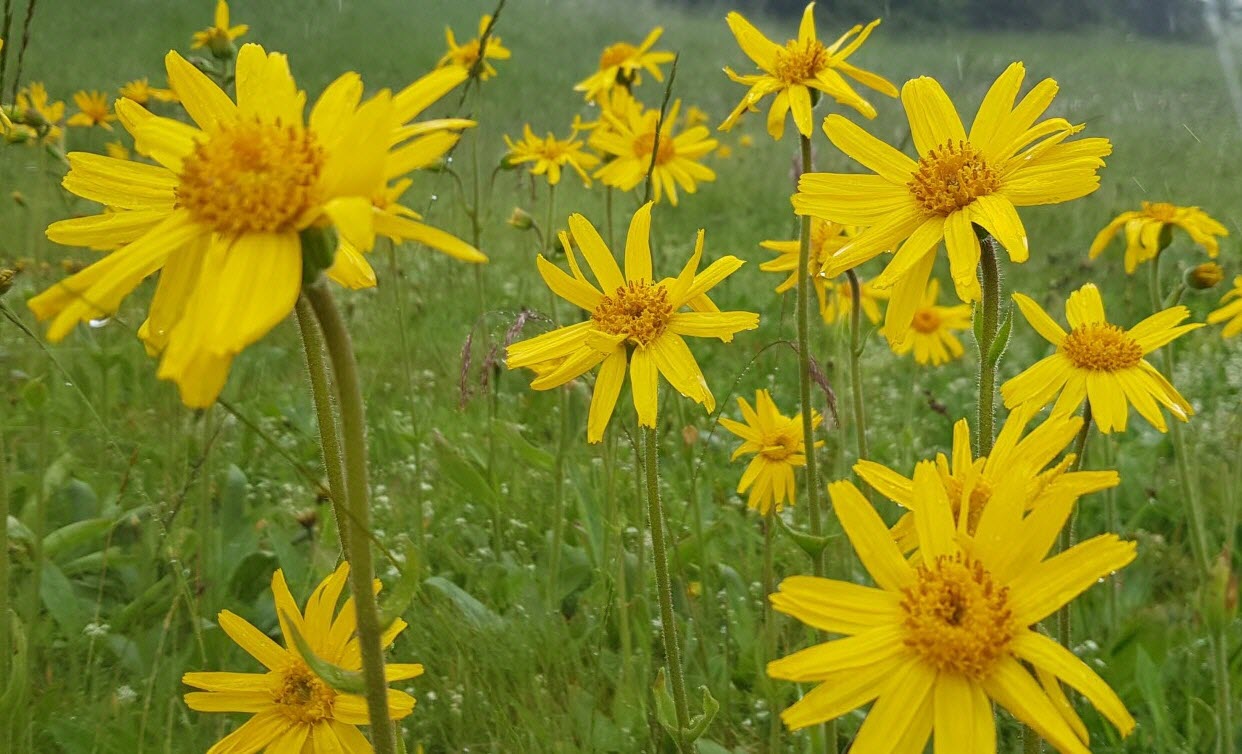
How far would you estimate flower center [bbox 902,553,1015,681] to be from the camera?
3.34 feet

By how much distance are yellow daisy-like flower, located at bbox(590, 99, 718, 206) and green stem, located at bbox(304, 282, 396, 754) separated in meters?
2.23

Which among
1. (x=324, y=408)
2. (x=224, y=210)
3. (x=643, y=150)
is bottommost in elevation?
(x=324, y=408)

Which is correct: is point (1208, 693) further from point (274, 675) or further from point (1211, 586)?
point (274, 675)

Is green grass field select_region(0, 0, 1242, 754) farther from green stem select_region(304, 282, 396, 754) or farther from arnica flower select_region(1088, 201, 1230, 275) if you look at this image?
arnica flower select_region(1088, 201, 1230, 275)

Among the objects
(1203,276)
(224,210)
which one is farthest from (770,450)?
(224,210)

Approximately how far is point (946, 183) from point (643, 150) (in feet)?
6.46

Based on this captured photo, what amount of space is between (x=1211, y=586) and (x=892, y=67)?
31.9ft

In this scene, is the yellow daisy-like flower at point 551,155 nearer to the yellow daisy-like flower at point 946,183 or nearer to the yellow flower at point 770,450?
the yellow flower at point 770,450

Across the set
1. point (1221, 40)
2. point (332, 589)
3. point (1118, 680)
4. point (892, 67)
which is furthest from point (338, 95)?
point (892, 67)

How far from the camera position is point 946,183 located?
4.98 ft

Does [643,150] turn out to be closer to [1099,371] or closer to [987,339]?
[1099,371]

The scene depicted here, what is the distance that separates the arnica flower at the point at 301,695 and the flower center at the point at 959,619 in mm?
677

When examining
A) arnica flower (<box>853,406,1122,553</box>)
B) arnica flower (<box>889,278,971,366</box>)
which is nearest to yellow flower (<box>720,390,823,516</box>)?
arnica flower (<box>853,406,1122,553</box>)

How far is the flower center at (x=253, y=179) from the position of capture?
93 centimetres
